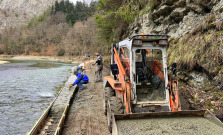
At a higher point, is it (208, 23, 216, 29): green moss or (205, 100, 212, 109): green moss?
(208, 23, 216, 29): green moss

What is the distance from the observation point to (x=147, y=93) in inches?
193

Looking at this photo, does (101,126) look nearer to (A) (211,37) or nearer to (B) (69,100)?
(B) (69,100)

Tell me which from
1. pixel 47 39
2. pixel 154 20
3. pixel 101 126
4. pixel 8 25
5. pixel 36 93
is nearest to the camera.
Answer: pixel 101 126

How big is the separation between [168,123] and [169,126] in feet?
0.34

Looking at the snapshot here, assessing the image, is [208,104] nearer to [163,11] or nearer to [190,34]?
[190,34]

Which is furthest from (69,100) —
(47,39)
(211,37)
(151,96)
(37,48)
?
(47,39)

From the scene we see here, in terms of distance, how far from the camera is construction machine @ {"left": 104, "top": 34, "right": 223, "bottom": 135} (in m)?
3.67

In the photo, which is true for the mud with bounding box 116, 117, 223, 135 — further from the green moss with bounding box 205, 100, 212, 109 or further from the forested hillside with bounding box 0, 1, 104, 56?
the forested hillside with bounding box 0, 1, 104, 56

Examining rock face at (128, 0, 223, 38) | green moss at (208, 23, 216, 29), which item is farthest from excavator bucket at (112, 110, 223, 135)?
rock face at (128, 0, 223, 38)

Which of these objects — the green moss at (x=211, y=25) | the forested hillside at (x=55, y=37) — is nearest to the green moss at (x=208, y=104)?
the green moss at (x=211, y=25)

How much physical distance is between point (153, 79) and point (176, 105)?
3.25 ft

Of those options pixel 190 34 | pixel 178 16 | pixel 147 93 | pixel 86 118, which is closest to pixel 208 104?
pixel 147 93

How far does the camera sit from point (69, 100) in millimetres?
7789

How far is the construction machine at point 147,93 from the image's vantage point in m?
3.67
